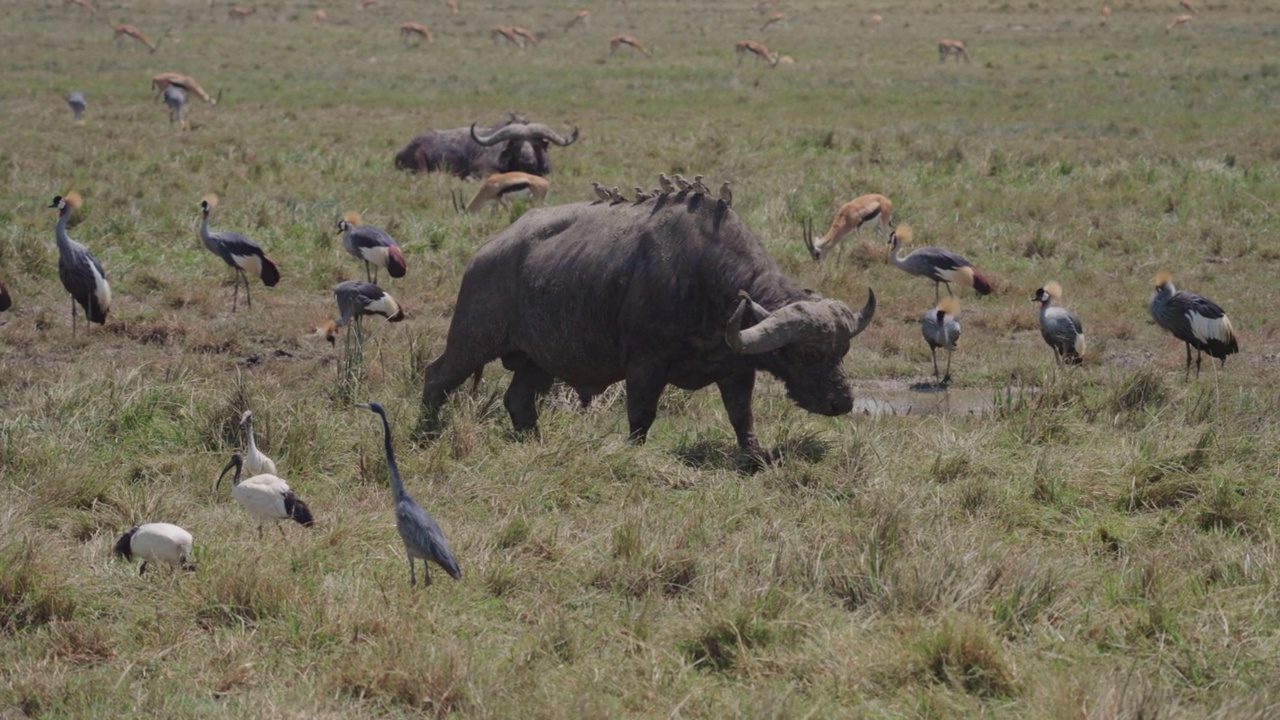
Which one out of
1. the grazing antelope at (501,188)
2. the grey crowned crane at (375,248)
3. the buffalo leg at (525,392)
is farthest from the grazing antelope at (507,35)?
the buffalo leg at (525,392)

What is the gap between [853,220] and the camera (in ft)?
44.7

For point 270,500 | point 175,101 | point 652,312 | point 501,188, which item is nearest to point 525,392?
point 652,312

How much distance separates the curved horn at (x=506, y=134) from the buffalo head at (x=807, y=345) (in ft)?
34.4

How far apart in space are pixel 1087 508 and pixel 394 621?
134 inches

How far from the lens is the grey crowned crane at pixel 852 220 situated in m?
13.2

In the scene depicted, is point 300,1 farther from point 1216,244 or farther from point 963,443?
point 963,443

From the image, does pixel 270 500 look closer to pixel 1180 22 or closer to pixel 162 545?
pixel 162 545

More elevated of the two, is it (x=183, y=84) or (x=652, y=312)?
(x=652, y=312)

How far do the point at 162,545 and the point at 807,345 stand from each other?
3357mm

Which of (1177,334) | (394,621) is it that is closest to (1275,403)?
(1177,334)

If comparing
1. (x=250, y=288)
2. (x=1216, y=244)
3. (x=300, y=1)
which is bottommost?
(x=300, y=1)

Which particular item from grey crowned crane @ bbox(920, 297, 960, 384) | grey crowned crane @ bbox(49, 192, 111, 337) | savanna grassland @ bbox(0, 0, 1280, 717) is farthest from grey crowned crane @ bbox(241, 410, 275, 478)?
grey crowned crane @ bbox(920, 297, 960, 384)

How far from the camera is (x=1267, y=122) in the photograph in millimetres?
21438

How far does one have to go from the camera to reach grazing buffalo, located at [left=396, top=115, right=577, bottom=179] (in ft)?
58.6
